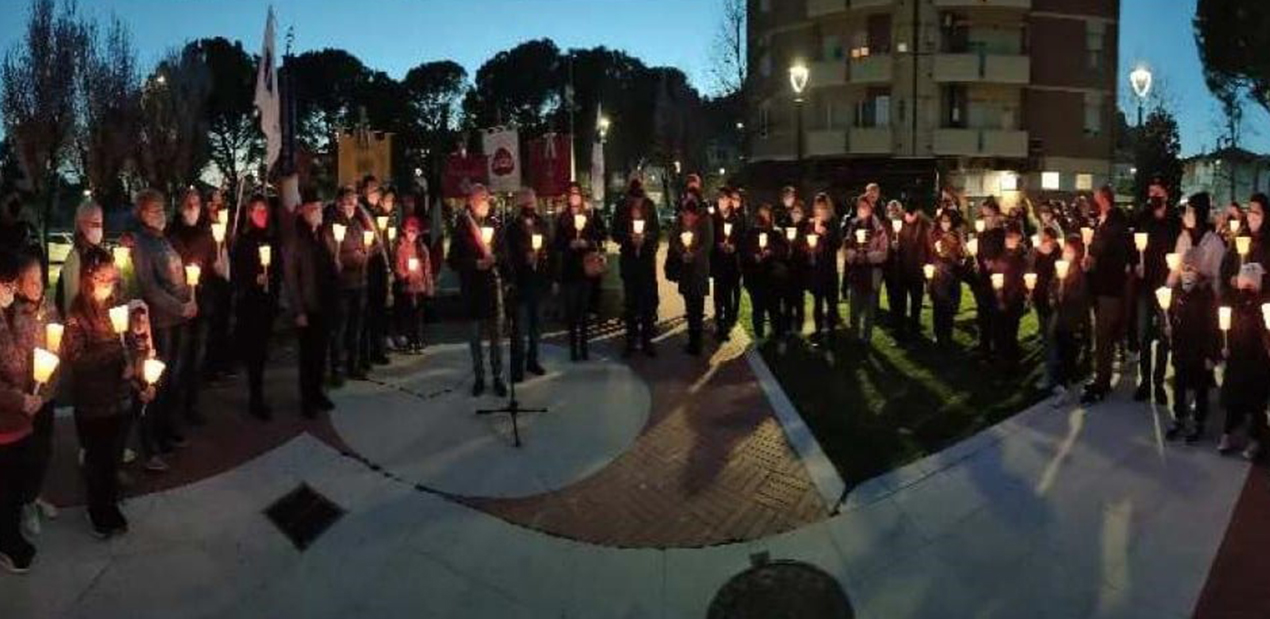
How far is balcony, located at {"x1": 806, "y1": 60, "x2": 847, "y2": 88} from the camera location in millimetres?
43500

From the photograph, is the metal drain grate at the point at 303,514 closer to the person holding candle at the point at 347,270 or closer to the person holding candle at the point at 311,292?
the person holding candle at the point at 311,292

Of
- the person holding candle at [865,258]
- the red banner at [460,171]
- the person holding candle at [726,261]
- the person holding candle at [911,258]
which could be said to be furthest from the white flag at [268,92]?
the red banner at [460,171]

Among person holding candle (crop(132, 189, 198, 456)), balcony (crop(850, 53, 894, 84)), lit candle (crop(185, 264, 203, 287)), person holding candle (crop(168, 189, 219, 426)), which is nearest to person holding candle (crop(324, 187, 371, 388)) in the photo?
person holding candle (crop(168, 189, 219, 426))

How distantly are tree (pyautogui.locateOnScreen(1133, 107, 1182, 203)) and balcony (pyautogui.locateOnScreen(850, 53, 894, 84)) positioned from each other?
9763 millimetres

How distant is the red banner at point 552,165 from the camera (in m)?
21.7

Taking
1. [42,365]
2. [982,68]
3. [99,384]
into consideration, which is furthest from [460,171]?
[982,68]

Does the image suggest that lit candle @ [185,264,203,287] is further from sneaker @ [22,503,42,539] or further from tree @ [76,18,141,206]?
tree @ [76,18,141,206]

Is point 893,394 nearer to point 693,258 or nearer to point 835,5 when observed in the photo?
point 693,258

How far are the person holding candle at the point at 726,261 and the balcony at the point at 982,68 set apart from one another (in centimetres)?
3092

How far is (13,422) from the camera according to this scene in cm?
678

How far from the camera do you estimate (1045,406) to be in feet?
33.5

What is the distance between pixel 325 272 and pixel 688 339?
199 inches

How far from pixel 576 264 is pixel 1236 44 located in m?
44.2

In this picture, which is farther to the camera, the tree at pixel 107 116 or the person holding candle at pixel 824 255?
the tree at pixel 107 116
